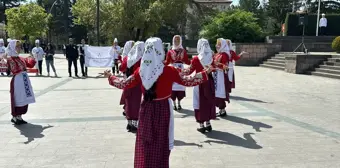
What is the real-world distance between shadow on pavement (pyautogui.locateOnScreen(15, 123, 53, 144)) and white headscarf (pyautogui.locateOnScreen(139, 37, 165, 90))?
3.35 m

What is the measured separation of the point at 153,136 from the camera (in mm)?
3682

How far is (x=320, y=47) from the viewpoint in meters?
Answer: 24.4

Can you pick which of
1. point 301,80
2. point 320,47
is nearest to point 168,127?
point 301,80

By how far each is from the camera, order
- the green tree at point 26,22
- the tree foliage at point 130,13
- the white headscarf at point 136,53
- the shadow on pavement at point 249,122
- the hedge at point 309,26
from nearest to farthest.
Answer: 1. the white headscarf at point 136,53
2. the shadow on pavement at point 249,122
3. the hedge at point 309,26
4. the tree foliage at point 130,13
5. the green tree at point 26,22

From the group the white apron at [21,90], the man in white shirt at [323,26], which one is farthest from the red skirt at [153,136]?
the man in white shirt at [323,26]

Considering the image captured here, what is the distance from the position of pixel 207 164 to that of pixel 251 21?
24.8m

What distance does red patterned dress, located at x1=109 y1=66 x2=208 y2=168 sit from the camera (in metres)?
3.65

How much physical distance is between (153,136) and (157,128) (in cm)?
10

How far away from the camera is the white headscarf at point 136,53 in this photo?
208 inches

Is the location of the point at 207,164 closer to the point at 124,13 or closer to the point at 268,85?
the point at 268,85

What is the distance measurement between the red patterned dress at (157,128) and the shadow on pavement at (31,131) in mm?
3134

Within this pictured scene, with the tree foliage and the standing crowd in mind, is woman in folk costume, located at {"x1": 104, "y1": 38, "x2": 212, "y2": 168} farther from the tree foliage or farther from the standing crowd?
the tree foliage

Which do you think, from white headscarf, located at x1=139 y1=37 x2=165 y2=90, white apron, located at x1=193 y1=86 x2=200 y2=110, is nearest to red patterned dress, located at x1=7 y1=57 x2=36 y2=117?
white apron, located at x1=193 y1=86 x2=200 y2=110

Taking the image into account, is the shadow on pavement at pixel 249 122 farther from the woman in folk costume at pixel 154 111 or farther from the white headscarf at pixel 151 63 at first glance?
the white headscarf at pixel 151 63
